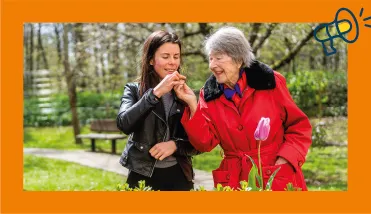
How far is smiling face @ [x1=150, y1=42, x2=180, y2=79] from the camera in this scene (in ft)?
11.2

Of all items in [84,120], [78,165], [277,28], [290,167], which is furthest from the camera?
[84,120]

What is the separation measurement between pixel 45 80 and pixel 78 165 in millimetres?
7942

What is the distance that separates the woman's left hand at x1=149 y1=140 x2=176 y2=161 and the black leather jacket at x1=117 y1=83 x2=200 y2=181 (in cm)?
4

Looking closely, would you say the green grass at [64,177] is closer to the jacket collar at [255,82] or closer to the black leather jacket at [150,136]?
the black leather jacket at [150,136]

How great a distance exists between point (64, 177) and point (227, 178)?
7.03 m

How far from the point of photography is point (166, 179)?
3455 mm

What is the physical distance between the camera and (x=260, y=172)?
3098mm

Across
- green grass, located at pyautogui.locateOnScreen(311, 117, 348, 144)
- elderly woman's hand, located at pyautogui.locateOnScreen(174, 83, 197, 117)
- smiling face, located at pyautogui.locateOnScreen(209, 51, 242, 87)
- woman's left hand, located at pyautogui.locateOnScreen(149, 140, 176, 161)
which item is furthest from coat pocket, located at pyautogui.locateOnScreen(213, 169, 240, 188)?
green grass, located at pyautogui.locateOnScreen(311, 117, 348, 144)

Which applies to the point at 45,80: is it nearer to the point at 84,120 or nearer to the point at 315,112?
the point at 84,120

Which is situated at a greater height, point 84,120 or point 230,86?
point 230,86

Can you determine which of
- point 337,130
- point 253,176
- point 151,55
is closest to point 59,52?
point 337,130

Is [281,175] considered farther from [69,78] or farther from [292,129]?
[69,78]

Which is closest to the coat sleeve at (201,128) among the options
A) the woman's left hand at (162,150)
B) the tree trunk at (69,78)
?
the woman's left hand at (162,150)

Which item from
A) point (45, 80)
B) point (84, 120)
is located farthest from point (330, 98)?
point (45, 80)
